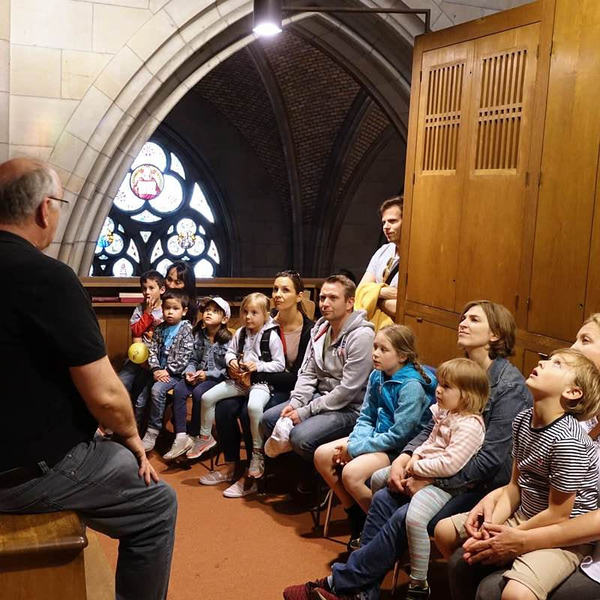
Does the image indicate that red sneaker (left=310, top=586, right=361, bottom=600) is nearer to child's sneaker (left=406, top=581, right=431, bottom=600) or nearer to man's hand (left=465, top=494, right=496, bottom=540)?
child's sneaker (left=406, top=581, right=431, bottom=600)

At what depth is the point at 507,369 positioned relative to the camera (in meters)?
3.72

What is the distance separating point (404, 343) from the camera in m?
4.25

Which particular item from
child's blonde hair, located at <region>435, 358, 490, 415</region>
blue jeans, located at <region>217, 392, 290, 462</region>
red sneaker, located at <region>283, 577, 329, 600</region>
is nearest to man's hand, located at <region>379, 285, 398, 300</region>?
blue jeans, located at <region>217, 392, 290, 462</region>

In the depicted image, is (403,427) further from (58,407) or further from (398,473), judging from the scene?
(58,407)

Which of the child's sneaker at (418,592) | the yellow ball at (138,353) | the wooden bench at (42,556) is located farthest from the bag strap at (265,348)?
the wooden bench at (42,556)

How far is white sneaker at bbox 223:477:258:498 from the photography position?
5227 mm

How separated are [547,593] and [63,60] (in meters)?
5.47

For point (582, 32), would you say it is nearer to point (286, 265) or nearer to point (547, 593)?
point (547, 593)

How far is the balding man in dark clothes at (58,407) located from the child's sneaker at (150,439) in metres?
3.14

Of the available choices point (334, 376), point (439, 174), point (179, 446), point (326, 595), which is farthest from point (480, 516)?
point (179, 446)

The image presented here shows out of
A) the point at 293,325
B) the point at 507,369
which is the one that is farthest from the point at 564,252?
the point at 293,325

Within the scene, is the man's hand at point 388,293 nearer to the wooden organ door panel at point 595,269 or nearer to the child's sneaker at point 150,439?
the wooden organ door panel at point 595,269

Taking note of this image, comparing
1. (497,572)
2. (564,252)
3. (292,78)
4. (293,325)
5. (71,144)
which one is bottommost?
(497,572)

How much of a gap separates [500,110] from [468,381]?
77.0 inches
